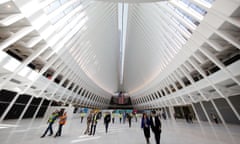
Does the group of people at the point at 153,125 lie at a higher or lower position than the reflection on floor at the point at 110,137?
higher

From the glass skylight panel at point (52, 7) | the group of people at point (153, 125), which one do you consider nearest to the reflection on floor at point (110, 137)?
the group of people at point (153, 125)

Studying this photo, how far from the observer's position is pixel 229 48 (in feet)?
27.5

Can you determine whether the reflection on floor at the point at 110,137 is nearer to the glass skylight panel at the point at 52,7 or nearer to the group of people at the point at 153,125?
the group of people at the point at 153,125

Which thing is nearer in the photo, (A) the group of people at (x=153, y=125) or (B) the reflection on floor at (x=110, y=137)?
(A) the group of people at (x=153, y=125)

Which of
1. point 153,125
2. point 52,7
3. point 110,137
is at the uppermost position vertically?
point 52,7

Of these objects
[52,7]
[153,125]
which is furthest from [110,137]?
→ [52,7]

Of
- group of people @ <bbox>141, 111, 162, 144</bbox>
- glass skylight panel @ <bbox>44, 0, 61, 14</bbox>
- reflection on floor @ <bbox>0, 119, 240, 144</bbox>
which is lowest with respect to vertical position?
reflection on floor @ <bbox>0, 119, 240, 144</bbox>

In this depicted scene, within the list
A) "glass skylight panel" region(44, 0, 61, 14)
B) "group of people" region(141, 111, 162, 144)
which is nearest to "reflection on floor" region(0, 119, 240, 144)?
"group of people" region(141, 111, 162, 144)

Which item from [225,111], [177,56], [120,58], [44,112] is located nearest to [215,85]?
[177,56]

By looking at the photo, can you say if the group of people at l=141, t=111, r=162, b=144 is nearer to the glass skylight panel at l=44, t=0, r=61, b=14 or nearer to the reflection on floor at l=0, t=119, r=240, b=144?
the reflection on floor at l=0, t=119, r=240, b=144

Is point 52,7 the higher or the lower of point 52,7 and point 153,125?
the higher

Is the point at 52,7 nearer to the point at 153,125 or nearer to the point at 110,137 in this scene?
the point at 110,137

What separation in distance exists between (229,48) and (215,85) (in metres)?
3.02

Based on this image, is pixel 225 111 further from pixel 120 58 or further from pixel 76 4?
pixel 120 58
